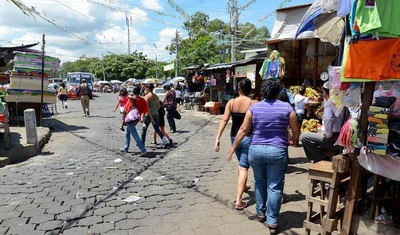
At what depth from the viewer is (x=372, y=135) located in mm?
2748

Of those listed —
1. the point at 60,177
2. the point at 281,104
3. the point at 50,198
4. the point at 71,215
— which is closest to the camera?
the point at 281,104

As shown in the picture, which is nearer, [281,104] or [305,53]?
[281,104]

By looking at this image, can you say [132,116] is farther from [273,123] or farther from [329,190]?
[329,190]

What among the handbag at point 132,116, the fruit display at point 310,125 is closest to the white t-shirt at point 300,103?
the fruit display at point 310,125

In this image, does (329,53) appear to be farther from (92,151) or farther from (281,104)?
(92,151)

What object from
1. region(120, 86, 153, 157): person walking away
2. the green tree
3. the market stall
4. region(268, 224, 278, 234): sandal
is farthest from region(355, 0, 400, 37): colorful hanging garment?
the green tree

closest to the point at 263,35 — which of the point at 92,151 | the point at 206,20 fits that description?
the point at 206,20

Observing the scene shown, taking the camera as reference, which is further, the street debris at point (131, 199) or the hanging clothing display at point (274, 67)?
the hanging clothing display at point (274, 67)

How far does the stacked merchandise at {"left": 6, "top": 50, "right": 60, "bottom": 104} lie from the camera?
11570 mm

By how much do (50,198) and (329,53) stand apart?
755 centimetres

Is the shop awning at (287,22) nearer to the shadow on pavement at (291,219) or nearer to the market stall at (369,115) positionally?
the shadow on pavement at (291,219)

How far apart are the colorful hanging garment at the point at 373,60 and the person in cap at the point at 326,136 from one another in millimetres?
1076

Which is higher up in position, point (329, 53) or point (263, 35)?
point (263, 35)

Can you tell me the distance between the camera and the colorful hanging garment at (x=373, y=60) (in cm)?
265
